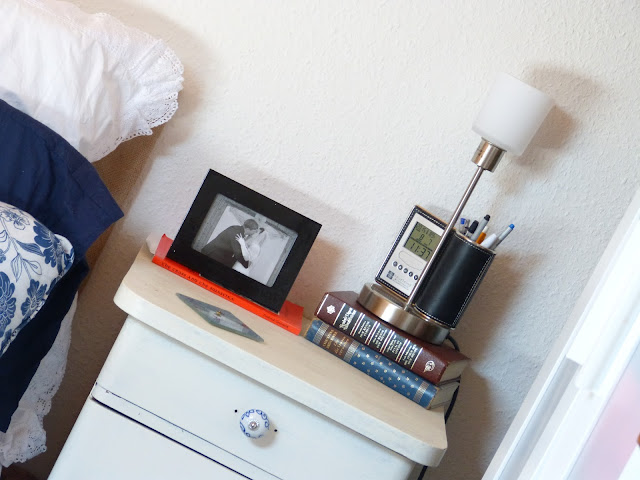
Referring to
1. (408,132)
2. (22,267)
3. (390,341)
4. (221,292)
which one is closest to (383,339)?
(390,341)

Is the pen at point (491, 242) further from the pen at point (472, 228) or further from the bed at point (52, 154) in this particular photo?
the bed at point (52, 154)

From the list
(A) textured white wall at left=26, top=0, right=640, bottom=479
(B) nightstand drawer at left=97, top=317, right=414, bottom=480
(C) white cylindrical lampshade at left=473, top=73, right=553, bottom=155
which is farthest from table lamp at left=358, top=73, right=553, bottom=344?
(B) nightstand drawer at left=97, top=317, right=414, bottom=480

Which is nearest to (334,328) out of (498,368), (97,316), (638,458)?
(498,368)

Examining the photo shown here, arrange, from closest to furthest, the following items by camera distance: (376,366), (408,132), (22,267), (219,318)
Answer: (22,267)
(219,318)
(376,366)
(408,132)

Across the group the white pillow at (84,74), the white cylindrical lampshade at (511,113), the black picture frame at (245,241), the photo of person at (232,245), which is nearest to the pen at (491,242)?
the white cylindrical lampshade at (511,113)

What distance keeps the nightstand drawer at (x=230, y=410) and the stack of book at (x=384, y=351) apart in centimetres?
17

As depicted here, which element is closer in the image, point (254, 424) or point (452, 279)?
→ point (254, 424)

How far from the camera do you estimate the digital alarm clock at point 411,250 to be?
1.25m

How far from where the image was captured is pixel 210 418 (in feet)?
3.37

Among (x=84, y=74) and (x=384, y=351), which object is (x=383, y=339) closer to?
(x=384, y=351)

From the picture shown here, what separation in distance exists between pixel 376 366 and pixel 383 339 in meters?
0.04

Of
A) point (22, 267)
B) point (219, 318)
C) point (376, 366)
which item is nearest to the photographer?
point (22, 267)

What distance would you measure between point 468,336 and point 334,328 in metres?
0.31

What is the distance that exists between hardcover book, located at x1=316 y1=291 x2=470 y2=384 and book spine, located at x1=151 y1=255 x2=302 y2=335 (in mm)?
60
